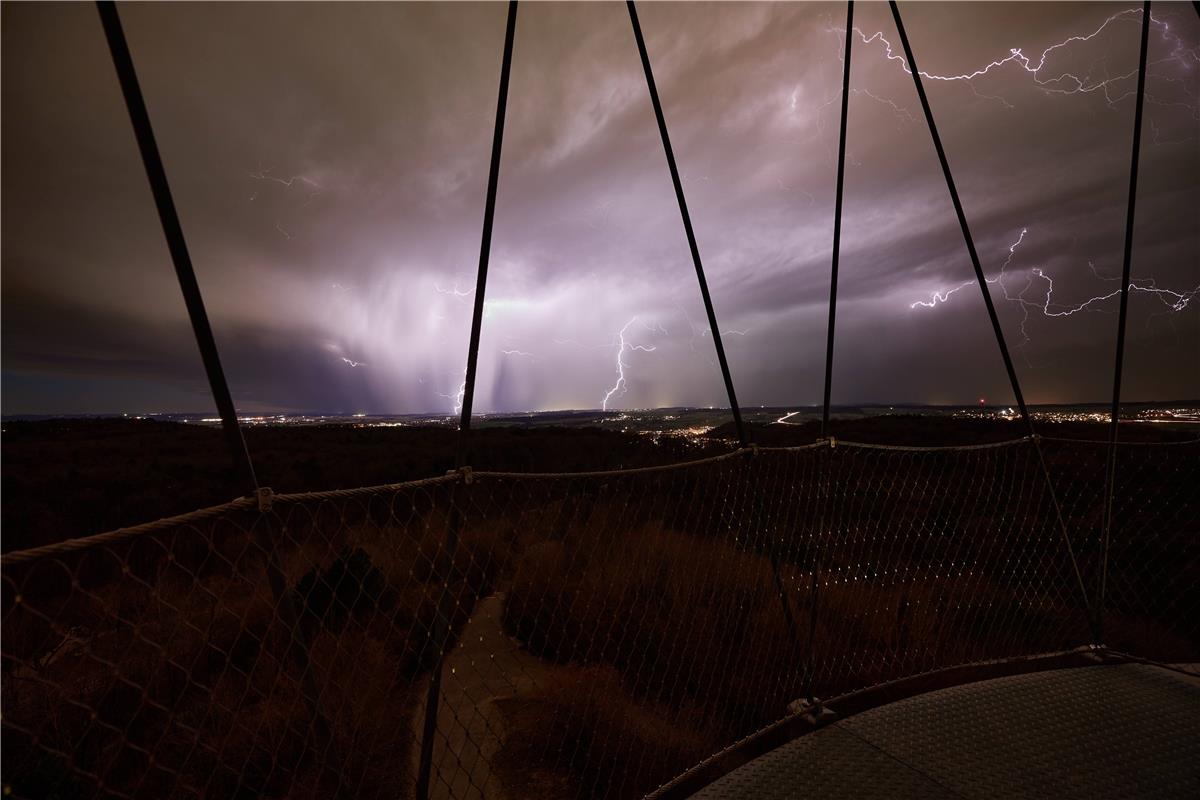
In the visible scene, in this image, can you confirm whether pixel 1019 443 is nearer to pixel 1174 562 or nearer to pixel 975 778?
pixel 975 778

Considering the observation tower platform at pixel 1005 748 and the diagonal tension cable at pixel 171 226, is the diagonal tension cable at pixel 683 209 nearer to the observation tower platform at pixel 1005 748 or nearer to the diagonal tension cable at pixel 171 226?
the observation tower platform at pixel 1005 748

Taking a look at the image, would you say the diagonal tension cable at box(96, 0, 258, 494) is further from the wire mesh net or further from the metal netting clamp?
the metal netting clamp

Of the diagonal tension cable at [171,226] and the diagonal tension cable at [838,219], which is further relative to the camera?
the diagonal tension cable at [838,219]

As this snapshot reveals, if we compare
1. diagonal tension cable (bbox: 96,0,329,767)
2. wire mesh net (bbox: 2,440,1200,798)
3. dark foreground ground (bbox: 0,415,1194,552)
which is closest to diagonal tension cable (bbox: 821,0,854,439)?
wire mesh net (bbox: 2,440,1200,798)

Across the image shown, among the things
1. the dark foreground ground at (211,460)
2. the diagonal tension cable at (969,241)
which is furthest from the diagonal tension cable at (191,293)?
the dark foreground ground at (211,460)

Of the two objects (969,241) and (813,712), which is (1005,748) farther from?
(969,241)

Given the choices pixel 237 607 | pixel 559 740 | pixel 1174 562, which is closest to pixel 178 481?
pixel 237 607
